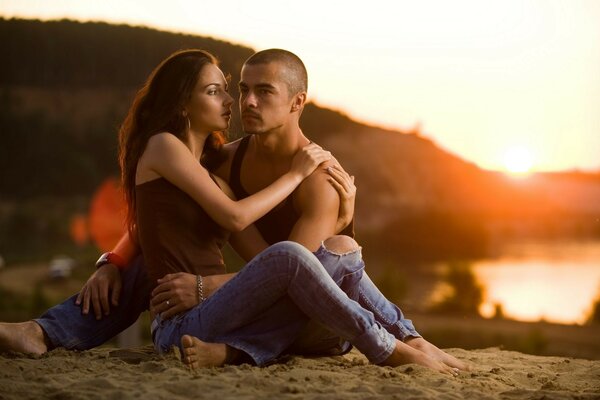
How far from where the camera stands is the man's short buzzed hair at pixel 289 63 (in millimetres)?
4352

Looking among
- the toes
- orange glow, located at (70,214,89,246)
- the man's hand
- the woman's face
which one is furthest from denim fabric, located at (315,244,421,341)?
orange glow, located at (70,214,89,246)

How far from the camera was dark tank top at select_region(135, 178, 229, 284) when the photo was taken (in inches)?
154

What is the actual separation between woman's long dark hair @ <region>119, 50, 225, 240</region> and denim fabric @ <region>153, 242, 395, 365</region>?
70cm

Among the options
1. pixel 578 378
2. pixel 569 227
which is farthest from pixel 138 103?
pixel 569 227

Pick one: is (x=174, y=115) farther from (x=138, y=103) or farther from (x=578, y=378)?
(x=578, y=378)

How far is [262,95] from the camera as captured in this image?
169 inches

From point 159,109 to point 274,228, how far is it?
32.4 inches

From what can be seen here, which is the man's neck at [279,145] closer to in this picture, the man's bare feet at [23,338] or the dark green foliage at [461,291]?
the man's bare feet at [23,338]

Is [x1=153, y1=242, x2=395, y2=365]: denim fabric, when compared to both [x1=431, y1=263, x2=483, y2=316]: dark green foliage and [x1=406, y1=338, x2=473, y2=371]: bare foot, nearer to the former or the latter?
[x1=406, y1=338, x2=473, y2=371]: bare foot

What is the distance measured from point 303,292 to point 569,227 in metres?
A: 42.7

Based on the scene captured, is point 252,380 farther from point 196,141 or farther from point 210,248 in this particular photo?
point 196,141

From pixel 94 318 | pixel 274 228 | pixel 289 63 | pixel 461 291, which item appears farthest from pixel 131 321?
pixel 461 291

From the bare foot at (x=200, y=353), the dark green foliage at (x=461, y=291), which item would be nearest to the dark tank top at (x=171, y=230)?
the bare foot at (x=200, y=353)

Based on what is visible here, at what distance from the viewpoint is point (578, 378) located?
4.52 m
